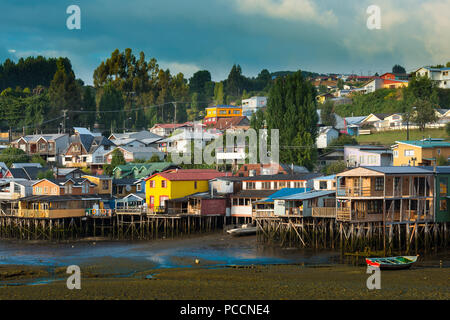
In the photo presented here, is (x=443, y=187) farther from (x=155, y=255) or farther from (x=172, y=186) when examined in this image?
(x=172, y=186)

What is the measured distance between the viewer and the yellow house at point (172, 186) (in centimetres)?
7394

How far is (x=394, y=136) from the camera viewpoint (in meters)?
108

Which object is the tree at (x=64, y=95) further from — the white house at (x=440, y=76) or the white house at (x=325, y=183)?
the white house at (x=325, y=183)

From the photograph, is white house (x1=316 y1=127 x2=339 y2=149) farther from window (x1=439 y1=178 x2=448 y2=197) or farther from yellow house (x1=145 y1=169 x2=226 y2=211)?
window (x1=439 y1=178 x2=448 y2=197)

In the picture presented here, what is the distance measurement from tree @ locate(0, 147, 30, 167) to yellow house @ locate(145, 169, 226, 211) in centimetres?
4367

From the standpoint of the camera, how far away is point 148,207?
7462 centimetres

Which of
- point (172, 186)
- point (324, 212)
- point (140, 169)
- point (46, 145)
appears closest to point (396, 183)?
point (324, 212)

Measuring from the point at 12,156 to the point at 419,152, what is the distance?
2761 inches

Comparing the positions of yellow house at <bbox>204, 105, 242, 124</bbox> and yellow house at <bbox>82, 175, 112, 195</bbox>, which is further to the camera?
yellow house at <bbox>204, 105, 242, 124</bbox>

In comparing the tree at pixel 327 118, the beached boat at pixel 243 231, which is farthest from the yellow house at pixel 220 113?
the beached boat at pixel 243 231

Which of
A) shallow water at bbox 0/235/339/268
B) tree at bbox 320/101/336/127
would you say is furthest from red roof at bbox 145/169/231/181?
tree at bbox 320/101/336/127

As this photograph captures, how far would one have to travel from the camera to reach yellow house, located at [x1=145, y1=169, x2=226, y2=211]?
243 feet

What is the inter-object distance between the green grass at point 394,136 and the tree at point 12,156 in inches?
2241
